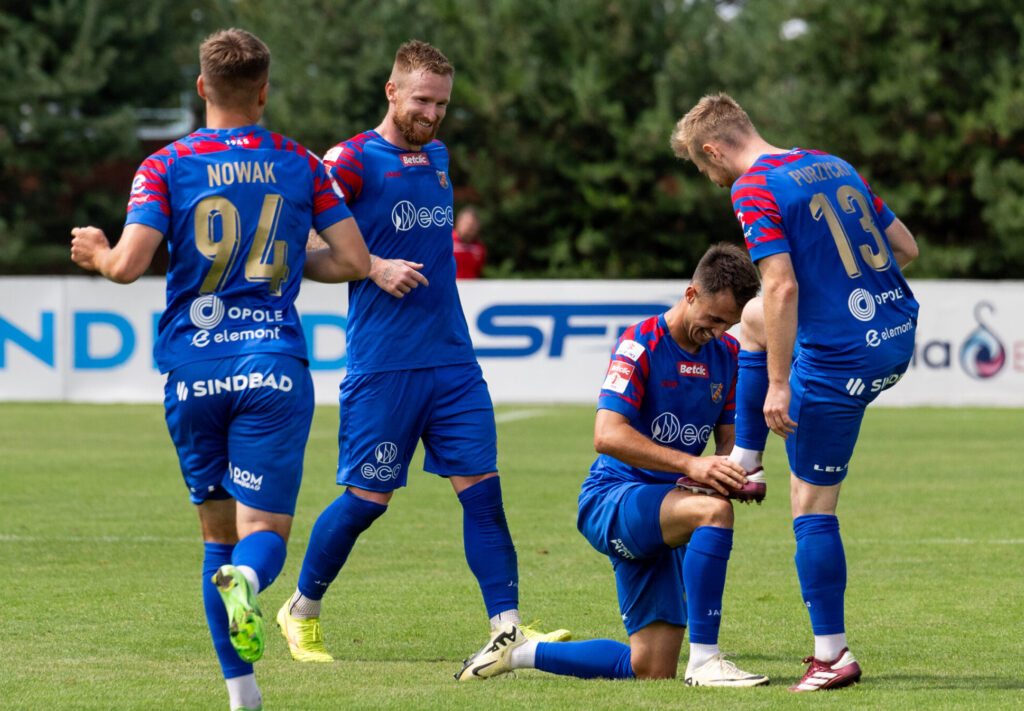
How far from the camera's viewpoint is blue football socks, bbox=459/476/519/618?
548 cm

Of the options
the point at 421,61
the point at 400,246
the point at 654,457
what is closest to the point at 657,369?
the point at 654,457

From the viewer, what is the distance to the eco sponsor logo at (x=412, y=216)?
5.75 meters

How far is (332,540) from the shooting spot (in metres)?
5.70

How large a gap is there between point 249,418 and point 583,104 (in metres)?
29.0

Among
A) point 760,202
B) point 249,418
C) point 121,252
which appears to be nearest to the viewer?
point 121,252

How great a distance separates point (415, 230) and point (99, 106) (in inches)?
1167

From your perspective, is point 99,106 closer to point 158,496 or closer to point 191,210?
point 158,496

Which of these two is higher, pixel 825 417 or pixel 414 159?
pixel 414 159

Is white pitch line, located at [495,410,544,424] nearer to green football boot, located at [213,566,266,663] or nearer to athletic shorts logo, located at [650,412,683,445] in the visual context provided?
athletic shorts logo, located at [650,412,683,445]

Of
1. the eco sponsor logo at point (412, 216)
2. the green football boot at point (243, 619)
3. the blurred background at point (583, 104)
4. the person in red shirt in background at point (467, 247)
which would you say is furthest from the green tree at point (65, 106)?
the green football boot at point (243, 619)

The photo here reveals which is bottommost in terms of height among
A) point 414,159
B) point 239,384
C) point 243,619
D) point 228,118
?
point 243,619

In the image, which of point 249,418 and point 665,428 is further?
point 665,428

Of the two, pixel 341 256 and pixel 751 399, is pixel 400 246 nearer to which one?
pixel 341 256

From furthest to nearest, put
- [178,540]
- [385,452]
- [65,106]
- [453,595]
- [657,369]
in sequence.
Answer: [65,106], [178,540], [453,595], [385,452], [657,369]
